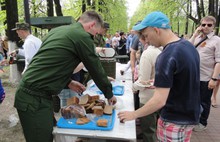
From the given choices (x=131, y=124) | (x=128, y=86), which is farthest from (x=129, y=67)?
(x=131, y=124)

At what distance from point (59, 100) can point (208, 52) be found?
269 cm

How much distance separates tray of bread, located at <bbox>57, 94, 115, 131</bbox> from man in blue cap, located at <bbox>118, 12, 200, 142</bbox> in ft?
0.82

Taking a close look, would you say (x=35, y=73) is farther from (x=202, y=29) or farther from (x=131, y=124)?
(x=202, y=29)

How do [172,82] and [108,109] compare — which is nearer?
[172,82]

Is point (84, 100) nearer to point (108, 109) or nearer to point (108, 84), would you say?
point (108, 109)

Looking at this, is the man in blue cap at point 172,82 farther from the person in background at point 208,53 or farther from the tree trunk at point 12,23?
the tree trunk at point 12,23

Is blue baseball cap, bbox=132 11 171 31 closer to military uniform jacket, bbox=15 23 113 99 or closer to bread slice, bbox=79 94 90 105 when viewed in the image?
military uniform jacket, bbox=15 23 113 99

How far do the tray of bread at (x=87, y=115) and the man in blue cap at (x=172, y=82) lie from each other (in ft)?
0.82

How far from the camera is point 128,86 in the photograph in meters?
3.59

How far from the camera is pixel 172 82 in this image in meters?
1.68

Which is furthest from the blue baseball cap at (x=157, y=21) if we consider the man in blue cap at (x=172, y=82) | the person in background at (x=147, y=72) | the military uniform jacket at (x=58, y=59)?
the person in background at (x=147, y=72)

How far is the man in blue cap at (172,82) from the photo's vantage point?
5.46 feet

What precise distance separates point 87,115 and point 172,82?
967 millimetres

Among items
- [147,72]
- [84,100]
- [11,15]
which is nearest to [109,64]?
[147,72]
